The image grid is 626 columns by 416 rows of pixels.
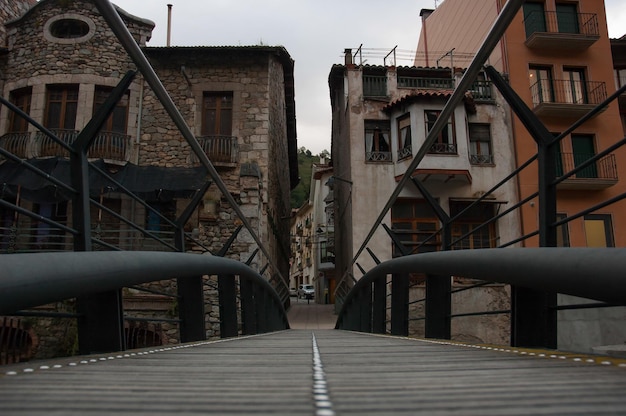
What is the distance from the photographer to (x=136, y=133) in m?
12.8

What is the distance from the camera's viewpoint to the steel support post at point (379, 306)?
4.44 metres

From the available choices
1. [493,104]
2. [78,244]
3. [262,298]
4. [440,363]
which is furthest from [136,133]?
[440,363]

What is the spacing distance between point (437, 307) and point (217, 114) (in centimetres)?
1118

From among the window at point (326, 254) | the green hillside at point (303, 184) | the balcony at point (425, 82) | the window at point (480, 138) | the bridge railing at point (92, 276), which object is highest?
the green hillside at point (303, 184)

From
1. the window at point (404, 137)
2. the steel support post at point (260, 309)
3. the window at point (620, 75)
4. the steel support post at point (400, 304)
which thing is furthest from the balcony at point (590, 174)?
the steel support post at point (400, 304)

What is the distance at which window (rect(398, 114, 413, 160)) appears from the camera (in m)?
13.9

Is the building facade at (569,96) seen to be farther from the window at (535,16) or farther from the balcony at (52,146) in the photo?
the balcony at (52,146)

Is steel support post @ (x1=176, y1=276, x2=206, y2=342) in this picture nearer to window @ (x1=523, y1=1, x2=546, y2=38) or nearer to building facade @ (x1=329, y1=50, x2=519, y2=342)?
building facade @ (x1=329, y1=50, x2=519, y2=342)

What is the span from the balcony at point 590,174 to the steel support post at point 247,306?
40.0ft

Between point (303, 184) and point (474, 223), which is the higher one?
point (303, 184)

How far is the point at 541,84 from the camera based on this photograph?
48.9 feet

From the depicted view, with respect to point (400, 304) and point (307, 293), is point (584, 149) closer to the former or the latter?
point (400, 304)

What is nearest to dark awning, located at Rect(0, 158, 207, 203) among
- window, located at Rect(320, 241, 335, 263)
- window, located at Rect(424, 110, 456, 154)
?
window, located at Rect(424, 110, 456, 154)

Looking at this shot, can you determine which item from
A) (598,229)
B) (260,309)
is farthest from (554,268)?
(598,229)
